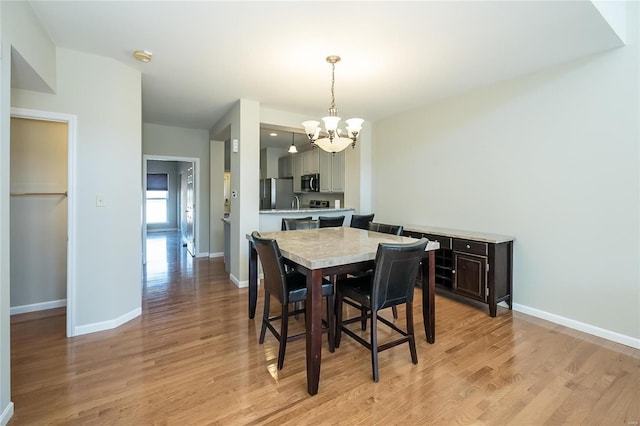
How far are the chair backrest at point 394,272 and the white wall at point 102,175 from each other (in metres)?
2.48

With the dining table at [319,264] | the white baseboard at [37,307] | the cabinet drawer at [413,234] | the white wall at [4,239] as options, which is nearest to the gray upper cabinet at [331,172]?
the cabinet drawer at [413,234]

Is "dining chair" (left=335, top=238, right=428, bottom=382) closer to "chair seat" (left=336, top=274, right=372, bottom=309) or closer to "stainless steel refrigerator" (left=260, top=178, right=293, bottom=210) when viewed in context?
"chair seat" (left=336, top=274, right=372, bottom=309)

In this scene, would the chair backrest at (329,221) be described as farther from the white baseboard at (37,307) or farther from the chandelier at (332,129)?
the white baseboard at (37,307)

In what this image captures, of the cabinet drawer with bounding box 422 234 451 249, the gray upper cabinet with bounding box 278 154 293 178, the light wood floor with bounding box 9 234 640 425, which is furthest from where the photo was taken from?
the gray upper cabinet with bounding box 278 154 293 178

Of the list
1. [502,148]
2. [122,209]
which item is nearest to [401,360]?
[502,148]

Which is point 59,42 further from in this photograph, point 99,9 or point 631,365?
point 631,365

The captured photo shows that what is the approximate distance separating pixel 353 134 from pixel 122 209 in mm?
2365

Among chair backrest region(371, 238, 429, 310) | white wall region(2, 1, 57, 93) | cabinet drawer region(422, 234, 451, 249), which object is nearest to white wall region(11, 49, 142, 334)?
white wall region(2, 1, 57, 93)

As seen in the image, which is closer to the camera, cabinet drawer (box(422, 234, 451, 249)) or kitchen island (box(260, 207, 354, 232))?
cabinet drawer (box(422, 234, 451, 249))

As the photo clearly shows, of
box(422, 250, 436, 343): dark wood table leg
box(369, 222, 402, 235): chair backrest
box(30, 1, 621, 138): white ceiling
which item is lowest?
box(422, 250, 436, 343): dark wood table leg

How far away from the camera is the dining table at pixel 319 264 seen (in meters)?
1.93

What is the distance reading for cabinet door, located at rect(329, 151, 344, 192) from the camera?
5.68 metres

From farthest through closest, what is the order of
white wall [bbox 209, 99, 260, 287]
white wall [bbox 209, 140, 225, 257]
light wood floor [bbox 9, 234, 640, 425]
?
white wall [bbox 209, 140, 225, 257]
white wall [bbox 209, 99, 260, 287]
light wood floor [bbox 9, 234, 640, 425]

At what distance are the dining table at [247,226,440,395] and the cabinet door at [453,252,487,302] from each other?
3.15 ft
